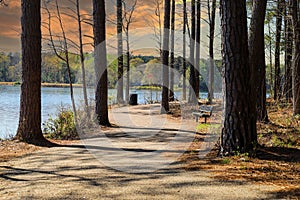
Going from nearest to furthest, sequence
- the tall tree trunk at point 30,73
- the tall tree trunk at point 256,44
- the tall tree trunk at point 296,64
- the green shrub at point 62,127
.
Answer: the tall tree trunk at point 30,73
the tall tree trunk at point 256,44
the green shrub at point 62,127
the tall tree trunk at point 296,64

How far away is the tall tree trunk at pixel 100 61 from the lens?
1115 centimetres

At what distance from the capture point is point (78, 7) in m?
14.3

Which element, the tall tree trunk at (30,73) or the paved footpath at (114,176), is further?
the tall tree trunk at (30,73)

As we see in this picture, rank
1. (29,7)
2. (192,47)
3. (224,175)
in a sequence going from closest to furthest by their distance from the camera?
(224,175), (29,7), (192,47)

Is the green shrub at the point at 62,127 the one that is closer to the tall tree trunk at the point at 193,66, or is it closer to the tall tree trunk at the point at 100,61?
the tall tree trunk at the point at 100,61

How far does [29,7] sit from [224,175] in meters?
6.51

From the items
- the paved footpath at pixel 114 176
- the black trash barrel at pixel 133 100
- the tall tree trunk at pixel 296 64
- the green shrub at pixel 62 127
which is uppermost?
the tall tree trunk at pixel 296 64

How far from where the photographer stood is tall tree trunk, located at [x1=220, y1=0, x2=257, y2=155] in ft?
18.4

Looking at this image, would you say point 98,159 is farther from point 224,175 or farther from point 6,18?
point 6,18

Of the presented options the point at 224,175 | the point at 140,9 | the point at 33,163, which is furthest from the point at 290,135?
the point at 140,9

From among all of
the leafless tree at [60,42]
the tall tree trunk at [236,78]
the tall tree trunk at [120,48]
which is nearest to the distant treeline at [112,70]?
the tall tree trunk at [120,48]

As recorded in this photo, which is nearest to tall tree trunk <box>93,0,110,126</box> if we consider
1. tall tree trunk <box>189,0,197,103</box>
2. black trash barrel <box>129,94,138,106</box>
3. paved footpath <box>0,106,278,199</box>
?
paved footpath <box>0,106,278,199</box>

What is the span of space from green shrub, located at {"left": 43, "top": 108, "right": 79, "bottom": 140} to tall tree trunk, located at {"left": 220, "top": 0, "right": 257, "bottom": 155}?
5.38 m

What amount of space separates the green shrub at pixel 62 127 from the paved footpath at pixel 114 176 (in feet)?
5.18
